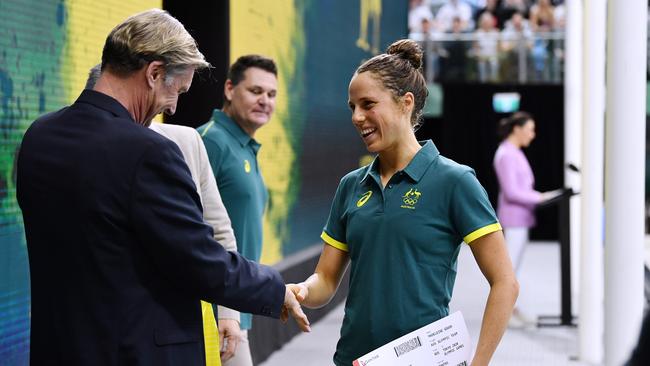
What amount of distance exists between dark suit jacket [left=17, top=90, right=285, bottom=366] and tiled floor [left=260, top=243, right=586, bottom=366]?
14.1 feet

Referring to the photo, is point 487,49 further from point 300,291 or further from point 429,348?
point 429,348

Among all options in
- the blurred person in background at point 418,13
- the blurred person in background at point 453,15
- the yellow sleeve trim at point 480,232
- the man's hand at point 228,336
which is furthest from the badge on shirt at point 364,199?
the blurred person in background at point 418,13

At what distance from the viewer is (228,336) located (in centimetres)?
350

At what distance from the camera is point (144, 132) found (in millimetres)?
2174

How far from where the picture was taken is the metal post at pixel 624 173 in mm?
3805

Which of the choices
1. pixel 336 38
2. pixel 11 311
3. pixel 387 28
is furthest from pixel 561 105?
pixel 11 311

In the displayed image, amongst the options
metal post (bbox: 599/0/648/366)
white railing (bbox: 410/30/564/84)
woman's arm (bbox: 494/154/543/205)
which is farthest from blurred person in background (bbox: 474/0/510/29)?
metal post (bbox: 599/0/648/366)

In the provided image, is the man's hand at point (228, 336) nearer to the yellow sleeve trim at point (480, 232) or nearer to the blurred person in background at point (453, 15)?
the yellow sleeve trim at point (480, 232)

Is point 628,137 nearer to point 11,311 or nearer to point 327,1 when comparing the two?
point 11,311

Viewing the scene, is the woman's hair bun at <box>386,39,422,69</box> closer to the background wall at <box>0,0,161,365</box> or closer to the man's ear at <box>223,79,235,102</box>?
the background wall at <box>0,0,161,365</box>

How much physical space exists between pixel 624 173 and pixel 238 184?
4.76 ft

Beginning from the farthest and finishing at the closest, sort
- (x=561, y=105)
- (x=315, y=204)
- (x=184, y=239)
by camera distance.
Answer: (x=561, y=105), (x=315, y=204), (x=184, y=239)

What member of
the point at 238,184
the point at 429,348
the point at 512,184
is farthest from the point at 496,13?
the point at 429,348

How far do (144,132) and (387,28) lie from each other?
10014 millimetres
